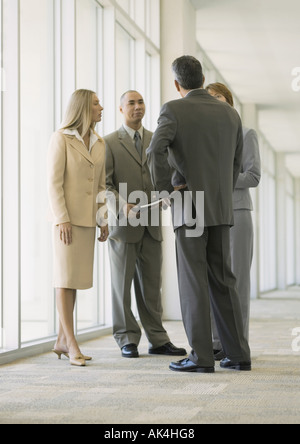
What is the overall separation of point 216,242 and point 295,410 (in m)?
1.15

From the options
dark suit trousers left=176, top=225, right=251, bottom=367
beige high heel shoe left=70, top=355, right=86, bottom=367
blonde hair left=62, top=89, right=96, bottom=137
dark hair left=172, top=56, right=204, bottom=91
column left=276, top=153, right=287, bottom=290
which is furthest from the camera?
column left=276, top=153, right=287, bottom=290

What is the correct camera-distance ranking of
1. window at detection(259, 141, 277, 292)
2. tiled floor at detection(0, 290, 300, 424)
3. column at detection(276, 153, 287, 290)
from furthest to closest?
column at detection(276, 153, 287, 290) → window at detection(259, 141, 277, 292) → tiled floor at detection(0, 290, 300, 424)

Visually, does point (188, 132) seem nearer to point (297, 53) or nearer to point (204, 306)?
point (204, 306)

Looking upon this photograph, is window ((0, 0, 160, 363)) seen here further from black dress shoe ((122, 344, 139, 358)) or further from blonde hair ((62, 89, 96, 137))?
black dress shoe ((122, 344, 139, 358))

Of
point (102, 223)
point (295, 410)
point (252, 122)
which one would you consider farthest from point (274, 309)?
point (295, 410)

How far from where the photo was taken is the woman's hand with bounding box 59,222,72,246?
381 centimetres

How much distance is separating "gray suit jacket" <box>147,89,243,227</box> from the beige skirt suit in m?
0.51

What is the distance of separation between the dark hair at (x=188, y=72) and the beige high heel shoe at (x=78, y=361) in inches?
57.6

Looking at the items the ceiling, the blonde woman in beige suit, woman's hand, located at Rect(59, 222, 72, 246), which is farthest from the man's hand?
the ceiling

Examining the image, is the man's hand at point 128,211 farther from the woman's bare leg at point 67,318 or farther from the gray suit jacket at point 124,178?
the woman's bare leg at point 67,318

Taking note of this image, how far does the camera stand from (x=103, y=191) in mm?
4039

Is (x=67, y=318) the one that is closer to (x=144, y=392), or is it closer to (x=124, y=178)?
(x=124, y=178)

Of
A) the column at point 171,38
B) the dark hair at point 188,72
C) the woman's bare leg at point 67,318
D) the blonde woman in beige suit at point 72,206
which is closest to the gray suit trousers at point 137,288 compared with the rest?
the blonde woman in beige suit at point 72,206

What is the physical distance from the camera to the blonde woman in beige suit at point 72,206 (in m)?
3.82
